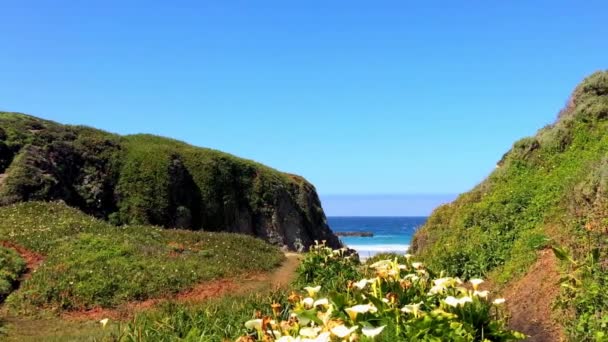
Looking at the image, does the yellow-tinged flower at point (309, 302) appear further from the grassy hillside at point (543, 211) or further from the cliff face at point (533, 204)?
the cliff face at point (533, 204)

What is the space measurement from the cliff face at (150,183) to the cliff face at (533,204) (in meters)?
24.0

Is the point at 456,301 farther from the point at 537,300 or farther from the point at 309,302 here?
the point at 537,300

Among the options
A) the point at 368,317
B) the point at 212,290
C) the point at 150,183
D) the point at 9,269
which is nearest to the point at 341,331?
the point at 368,317

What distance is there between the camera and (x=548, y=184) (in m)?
12.9

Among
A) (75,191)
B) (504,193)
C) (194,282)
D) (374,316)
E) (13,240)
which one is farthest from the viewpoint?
(75,191)

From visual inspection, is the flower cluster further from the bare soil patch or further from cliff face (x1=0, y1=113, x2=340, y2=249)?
cliff face (x1=0, y1=113, x2=340, y2=249)

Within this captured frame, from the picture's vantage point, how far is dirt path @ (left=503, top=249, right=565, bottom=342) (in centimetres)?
744

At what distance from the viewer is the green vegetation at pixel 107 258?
50.9 ft

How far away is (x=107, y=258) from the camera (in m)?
18.6

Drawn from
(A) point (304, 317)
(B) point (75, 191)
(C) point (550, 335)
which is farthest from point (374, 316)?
(B) point (75, 191)

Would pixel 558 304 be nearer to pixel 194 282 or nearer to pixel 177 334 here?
pixel 177 334

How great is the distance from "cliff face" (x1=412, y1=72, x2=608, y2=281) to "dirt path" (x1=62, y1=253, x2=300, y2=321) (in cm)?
450

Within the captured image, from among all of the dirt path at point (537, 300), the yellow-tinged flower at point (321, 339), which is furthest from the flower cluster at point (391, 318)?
the dirt path at point (537, 300)

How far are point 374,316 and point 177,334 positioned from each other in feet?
12.5
